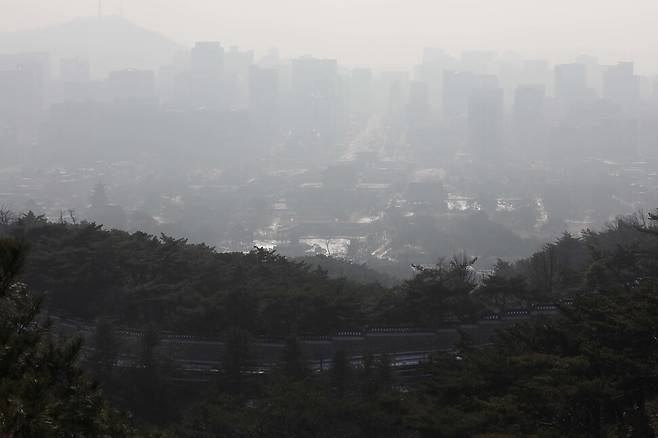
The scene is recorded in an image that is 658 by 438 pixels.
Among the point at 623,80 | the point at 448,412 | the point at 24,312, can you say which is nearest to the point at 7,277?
the point at 24,312

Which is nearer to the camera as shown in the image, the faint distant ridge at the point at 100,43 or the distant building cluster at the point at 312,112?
the distant building cluster at the point at 312,112

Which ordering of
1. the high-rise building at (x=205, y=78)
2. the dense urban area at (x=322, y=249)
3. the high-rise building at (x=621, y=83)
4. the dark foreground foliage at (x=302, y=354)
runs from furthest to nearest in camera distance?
the high-rise building at (x=621, y=83) < the high-rise building at (x=205, y=78) < the dense urban area at (x=322, y=249) < the dark foreground foliage at (x=302, y=354)

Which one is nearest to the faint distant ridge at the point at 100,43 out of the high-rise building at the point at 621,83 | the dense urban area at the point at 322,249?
the dense urban area at the point at 322,249

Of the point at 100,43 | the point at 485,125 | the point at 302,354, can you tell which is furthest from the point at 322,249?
the point at 100,43

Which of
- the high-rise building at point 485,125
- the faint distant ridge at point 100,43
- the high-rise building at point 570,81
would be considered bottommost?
the high-rise building at point 485,125

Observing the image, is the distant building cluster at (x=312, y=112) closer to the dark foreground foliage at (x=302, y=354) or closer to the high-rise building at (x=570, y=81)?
the high-rise building at (x=570, y=81)

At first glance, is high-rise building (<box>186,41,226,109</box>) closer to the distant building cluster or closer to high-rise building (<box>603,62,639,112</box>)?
the distant building cluster

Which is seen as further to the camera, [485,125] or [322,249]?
[485,125]

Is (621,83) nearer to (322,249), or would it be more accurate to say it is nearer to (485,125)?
(485,125)

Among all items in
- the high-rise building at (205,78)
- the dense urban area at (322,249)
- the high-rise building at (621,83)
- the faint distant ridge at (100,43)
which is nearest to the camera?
the dense urban area at (322,249)
